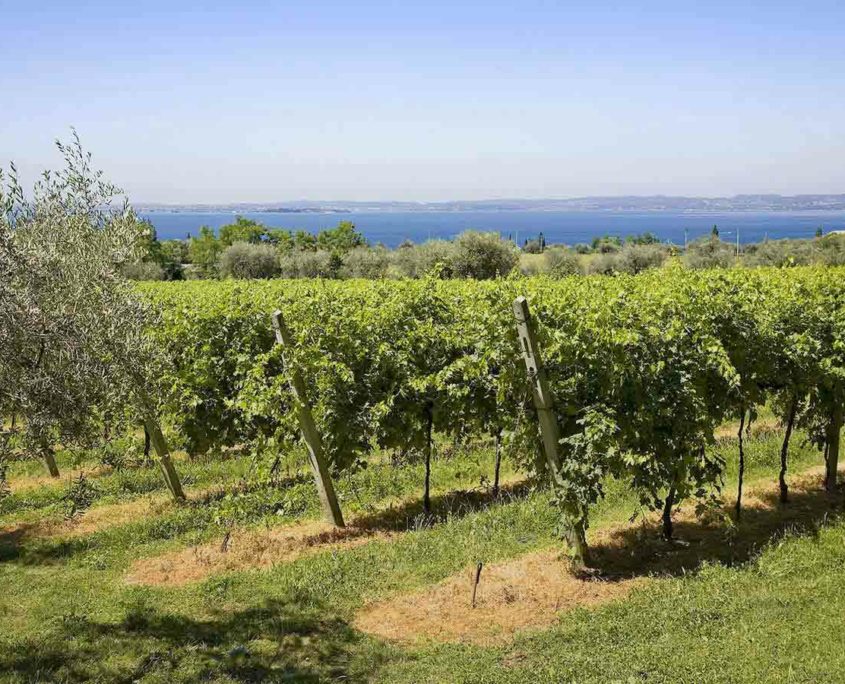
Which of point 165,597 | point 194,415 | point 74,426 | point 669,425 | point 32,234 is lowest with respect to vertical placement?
point 165,597

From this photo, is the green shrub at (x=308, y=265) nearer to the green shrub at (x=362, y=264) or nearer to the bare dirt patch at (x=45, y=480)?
the green shrub at (x=362, y=264)

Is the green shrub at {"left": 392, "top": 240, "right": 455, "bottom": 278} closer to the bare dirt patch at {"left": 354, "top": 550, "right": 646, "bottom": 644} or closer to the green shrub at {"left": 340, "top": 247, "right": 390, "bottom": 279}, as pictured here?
the green shrub at {"left": 340, "top": 247, "right": 390, "bottom": 279}

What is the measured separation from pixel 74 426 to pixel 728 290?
9.46m

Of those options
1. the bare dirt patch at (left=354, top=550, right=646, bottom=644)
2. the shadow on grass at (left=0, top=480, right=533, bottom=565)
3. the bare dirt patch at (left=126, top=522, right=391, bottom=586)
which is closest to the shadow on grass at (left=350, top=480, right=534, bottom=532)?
the shadow on grass at (left=0, top=480, right=533, bottom=565)

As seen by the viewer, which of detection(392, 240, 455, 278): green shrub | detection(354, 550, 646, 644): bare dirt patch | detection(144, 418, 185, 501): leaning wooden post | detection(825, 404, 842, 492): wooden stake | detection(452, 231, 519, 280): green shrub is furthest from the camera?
detection(392, 240, 455, 278): green shrub

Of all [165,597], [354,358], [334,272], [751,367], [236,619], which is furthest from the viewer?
[334,272]

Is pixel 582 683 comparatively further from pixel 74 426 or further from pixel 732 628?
pixel 74 426

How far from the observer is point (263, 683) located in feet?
22.3

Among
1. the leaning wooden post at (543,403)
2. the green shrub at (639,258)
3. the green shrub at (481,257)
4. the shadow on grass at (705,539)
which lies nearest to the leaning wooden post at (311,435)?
the leaning wooden post at (543,403)

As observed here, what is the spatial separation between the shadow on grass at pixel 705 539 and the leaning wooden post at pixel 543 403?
1.37ft

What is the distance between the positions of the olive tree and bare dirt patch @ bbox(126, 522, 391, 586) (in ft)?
8.38

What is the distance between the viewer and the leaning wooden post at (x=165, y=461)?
44.3 ft

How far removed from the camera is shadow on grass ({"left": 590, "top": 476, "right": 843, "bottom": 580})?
9281 mm

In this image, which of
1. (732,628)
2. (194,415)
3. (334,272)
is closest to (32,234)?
(194,415)
